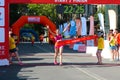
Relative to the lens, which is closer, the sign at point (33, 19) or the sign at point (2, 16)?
the sign at point (2, 16)

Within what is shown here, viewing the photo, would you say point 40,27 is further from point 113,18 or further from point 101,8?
point 113,18

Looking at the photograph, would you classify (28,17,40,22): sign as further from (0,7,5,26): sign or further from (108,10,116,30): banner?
(0,7,5,26): sign

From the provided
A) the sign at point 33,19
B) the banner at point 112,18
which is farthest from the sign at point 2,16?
the sign at point 33,19

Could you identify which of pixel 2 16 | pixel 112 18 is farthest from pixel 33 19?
pixel 2 16

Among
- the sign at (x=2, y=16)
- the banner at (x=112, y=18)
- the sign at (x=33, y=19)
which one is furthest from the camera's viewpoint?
the sign at (x=33, y=19)

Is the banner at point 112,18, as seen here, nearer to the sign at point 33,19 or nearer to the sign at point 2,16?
the sign at point 33,19

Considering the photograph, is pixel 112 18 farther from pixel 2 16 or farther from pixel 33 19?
pixel 2 16

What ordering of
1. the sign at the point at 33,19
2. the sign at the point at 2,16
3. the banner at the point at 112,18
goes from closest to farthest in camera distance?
the sign at the point at 2,16 < the banner at the point at 112,18 < the sign at the point at 33,19

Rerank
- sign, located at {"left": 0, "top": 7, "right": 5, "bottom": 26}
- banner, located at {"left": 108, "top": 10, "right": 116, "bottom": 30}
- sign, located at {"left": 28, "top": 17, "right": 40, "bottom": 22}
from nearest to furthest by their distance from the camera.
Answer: sign, located at {"left": 0, "top": 7, "right": 5, "bottom": 26}
banner, located at {"left": 108, "top": 10, "right": 116, "bottom": 30}
sign, located at {"left": 28, "top": 17, "right": 40, "bottom": 22}

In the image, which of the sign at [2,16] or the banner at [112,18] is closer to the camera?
the sign at [2,16]

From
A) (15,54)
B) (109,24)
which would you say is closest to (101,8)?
(109,24)

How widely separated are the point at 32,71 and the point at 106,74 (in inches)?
128

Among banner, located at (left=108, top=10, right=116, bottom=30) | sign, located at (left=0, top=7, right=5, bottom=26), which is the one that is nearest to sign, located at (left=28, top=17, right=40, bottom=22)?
banner, located at (left=108, top=10, right=116, bottom=30)

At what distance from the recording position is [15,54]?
915 inches
